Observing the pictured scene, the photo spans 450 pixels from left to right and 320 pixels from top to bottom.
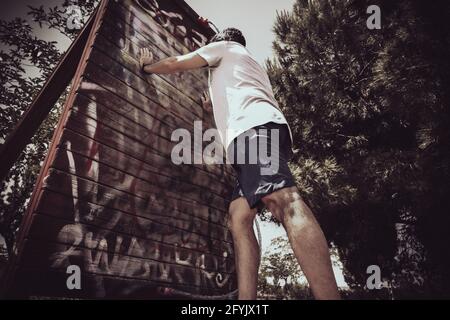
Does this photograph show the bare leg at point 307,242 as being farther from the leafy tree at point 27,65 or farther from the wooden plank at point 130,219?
the leafy tree at point 27,65

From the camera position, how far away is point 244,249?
170 cm

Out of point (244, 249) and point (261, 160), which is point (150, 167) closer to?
point (244, 249)

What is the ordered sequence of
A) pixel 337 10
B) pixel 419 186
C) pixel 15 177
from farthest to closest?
pixel 15 177 < pixel 337 10 < pixel 419 186

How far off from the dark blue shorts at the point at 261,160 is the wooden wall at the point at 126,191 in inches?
45.1

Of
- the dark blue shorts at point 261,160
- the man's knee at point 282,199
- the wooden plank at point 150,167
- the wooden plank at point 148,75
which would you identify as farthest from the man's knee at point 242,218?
the wooden plank at point 148,75

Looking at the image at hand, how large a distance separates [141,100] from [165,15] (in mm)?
1512

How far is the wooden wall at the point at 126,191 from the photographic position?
1853mm

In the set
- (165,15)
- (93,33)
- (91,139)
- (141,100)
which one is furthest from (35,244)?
(165,15)

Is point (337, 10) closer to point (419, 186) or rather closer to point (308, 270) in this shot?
point (419, 186)

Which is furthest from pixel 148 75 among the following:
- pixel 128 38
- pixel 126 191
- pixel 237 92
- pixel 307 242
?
pixel 307 242

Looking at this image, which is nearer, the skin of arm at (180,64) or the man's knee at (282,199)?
the man's knee at (282,199)

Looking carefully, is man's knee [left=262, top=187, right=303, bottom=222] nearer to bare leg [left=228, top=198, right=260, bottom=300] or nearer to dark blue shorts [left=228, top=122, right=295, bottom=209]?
dark blue shorts [left=228, top=122, right=295, bottom=209]

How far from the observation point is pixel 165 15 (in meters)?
3.63

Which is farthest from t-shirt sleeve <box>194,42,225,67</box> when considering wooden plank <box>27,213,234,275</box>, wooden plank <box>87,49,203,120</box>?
wooden plank <box>27,213,234,275</box>
